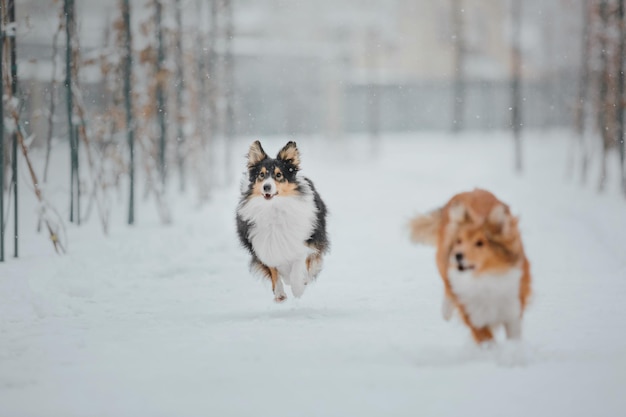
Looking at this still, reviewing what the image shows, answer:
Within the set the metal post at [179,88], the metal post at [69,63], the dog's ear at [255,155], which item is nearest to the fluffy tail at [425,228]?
the dog's ear at [255,155]

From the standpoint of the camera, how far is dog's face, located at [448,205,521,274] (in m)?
5.04

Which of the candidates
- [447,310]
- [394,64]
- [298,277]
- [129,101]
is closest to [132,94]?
[129,101]

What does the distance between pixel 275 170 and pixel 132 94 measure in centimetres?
708

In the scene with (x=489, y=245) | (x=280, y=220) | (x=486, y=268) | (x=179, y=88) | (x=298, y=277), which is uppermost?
(x=179, y=88)

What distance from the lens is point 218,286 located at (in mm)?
8867

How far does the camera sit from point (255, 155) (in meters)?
7.65

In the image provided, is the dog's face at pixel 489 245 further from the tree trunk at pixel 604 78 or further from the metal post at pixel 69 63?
the tree trunk at pixel 604 78

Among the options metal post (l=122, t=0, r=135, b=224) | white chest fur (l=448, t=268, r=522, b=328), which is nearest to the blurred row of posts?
metal post (l=122, t=0, r=135, b=224)

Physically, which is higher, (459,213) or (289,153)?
(289,153)

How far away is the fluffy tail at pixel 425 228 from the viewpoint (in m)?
6.71

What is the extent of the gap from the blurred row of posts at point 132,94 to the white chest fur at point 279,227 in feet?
9.92

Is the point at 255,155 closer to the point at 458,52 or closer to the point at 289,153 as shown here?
the point at 289,153

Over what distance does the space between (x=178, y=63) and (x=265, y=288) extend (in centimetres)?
908

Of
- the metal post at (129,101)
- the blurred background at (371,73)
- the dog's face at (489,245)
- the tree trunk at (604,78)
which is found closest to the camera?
the dog's face at (489,245)
